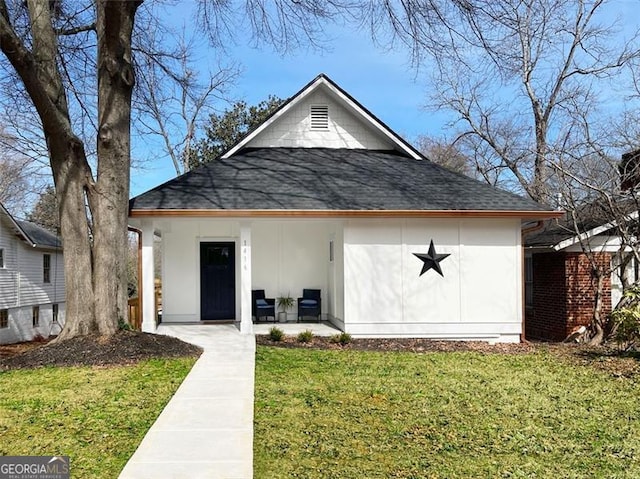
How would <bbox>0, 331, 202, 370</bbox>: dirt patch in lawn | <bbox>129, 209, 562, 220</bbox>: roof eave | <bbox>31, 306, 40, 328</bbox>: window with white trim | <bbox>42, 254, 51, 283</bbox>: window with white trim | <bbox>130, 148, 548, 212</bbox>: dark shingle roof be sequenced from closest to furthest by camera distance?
<bbox>0, 331, 202, 370</bbox>: dirt patch in lawn
<bbox>129, 209, 562, 220</bbox>: roof eave
<bbox>130, 148, 548, 212</bbox>: dark shingle roof
<bbox>31, 306, 40, 328</bbox>: window with white trim
<bbox>42, 254, 51, 283</bbox>: window with white trim

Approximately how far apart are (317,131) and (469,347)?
7.10 m

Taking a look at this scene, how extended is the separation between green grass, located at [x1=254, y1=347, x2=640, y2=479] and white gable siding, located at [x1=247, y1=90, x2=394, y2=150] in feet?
24.3

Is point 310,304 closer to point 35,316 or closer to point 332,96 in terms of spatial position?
point 332,96

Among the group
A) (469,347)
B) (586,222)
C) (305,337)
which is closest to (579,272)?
(586,222)

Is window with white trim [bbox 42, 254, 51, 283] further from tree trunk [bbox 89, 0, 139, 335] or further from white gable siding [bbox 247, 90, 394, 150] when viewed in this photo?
tree trunk [bbox 89, 0, 139, 335]

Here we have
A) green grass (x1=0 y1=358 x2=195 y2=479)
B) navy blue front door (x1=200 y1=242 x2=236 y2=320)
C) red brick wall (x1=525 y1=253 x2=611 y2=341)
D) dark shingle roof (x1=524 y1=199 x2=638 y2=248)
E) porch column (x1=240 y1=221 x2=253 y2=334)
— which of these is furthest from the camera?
navy blue front door (x1=200 y1=242 x2=236 y2=320)

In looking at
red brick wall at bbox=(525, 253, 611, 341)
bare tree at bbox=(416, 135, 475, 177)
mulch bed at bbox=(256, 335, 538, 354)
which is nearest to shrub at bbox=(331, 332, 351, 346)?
mulch bed at bbox=(256, 335, 538, 354)

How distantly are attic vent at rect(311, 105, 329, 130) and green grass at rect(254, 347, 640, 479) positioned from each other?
771 centimetres

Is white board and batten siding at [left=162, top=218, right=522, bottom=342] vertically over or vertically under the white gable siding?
under

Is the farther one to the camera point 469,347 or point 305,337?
point 469,347

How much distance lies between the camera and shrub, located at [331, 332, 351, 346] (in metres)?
11.3

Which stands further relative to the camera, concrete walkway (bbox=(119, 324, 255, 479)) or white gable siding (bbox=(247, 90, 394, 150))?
white gable siding (bbox=(247, 90, 394, 150))

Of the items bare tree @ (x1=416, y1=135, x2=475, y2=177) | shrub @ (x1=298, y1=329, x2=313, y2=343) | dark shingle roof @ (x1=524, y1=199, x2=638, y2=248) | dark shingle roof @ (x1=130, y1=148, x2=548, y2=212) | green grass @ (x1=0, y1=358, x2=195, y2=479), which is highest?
bare tree @ (x1=416, y1=135, x2=475, y2=177)

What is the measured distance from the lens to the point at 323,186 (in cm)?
1288
